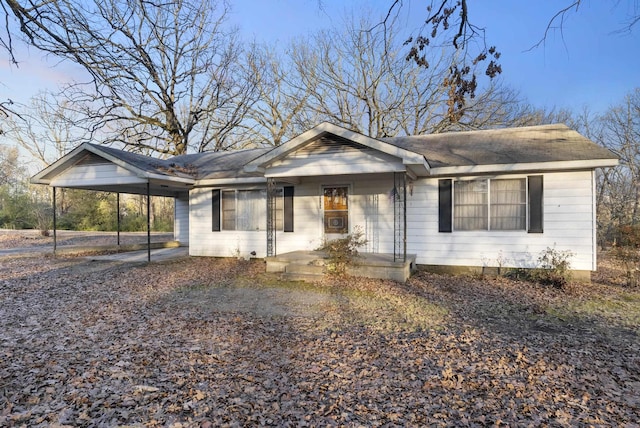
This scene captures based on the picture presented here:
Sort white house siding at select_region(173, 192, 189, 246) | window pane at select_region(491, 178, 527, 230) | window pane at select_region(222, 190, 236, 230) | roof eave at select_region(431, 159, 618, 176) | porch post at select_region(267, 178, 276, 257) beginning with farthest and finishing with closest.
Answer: white house siding at select_region(173, 192, 189, 246)
window pane at select_region(222, 190, 236, 230)
porch post at select_region(267, 178, 276, 257)
window pane at select_region(491, 178, 527, 230)
roof eave at select_region(431, 159, 618, 176)

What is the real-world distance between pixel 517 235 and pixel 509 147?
2.32m

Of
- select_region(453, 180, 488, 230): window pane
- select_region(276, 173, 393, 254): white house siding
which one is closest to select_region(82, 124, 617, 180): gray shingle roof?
select_region(453, 180, 488, 230): window pane

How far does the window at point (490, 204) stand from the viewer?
880 centimetres

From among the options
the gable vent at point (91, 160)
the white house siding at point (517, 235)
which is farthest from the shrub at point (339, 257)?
the gable vent at point (91, 160)

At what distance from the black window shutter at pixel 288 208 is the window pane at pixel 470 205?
460 cm

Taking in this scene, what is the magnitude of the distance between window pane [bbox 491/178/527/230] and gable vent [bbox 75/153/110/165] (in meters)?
11.1

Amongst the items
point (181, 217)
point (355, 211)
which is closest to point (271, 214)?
point (355, 211)

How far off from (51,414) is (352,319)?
3.82m

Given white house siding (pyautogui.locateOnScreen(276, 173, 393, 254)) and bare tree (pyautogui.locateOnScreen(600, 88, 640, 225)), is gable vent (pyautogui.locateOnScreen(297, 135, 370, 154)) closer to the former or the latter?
white house siding (pyautogui.locateOnScreen(276, 173, 393, 254))

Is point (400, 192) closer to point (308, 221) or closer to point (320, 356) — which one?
point (308, 221)

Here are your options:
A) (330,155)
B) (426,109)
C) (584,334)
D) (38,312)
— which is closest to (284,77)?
(426,109)

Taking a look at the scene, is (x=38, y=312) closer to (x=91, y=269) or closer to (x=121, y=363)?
(x=121, y=363)

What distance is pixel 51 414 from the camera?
2.94 m

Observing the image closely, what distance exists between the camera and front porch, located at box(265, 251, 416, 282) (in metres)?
8.21
